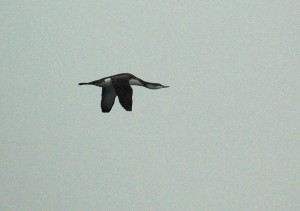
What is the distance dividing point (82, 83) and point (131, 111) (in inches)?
245

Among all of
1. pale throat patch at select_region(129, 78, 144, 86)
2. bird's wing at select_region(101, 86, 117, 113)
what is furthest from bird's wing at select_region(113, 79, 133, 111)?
bird's wing at select_region(101, 86, 117, 113)

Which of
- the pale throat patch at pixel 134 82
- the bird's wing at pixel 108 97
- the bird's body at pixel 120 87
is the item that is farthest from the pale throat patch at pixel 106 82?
the bird's wing at pixel 108 97

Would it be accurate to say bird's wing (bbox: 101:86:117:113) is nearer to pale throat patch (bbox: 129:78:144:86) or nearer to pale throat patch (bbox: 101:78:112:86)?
pale throat patch (bbox: 129:78:144:86)

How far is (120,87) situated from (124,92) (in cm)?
95

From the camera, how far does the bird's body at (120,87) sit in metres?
45.6

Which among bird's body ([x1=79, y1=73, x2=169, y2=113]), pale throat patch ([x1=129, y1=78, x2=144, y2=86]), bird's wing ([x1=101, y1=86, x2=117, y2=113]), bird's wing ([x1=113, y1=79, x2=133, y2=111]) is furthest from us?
bird's wing ([x1=101, y1=86, x2=117, y2=113])

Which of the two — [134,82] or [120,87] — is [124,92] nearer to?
[120,87]

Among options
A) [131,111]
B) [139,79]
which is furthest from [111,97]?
[131,111]

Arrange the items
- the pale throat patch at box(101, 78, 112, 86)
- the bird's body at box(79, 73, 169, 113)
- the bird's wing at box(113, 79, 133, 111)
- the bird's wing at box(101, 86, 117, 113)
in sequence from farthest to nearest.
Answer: the bird's wing at box(101, 86, 117, 113)
the pale throat patch at box(101, 78, 112, 86)
the bird's body at box(79, 73, 169, 113)
the bird's wing at box(113, 79, 133, 111)

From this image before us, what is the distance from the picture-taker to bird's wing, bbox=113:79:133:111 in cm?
4509

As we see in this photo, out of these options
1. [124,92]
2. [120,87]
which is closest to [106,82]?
[120,87]

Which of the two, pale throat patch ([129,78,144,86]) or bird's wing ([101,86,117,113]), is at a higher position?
pale throat patch ([129,78,144,86])

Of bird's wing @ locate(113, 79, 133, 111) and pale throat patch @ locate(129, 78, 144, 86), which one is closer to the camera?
bird's wing @ locate(113, 79, 133, 111)

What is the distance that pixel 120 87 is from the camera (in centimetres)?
4706
